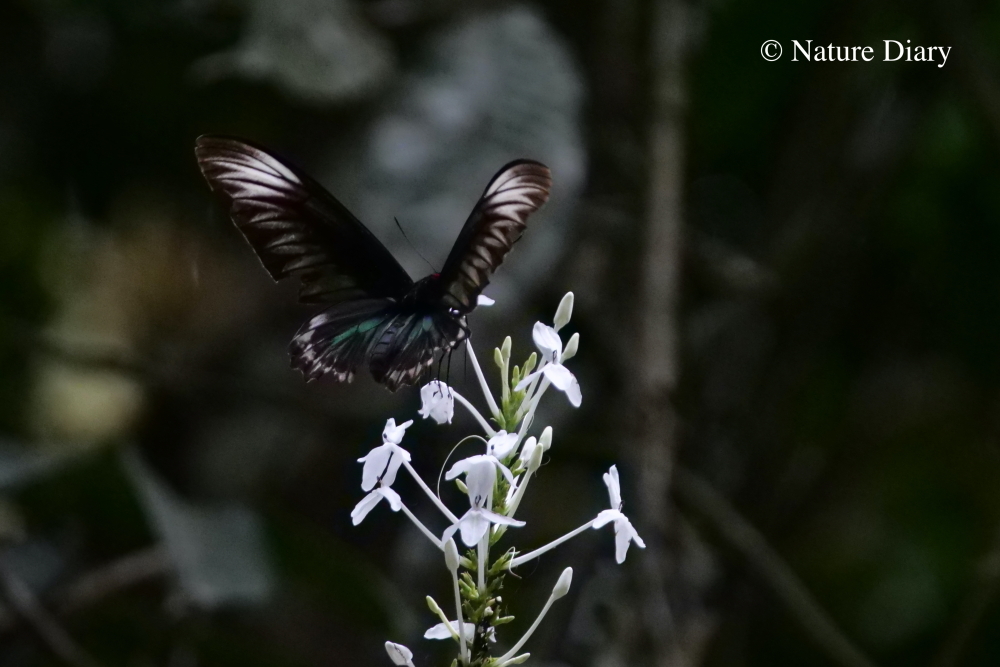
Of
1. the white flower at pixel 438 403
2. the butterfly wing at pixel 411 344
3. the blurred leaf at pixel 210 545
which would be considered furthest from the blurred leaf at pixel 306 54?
the white flower at pixel 438 403

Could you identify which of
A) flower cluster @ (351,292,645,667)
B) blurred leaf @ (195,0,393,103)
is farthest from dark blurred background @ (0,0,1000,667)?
flower cluster @ (351,292,645,667)

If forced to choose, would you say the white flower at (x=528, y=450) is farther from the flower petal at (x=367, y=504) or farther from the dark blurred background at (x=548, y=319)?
the dark blurred background at (x=548, y=319)

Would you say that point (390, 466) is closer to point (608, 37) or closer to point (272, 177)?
point (272, 177)

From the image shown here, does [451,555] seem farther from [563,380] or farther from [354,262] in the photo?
[354,262]

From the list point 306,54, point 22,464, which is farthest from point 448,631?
point 306,54

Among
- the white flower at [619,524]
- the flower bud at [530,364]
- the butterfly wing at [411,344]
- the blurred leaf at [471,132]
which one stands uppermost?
the blurred leaf at [471,132]

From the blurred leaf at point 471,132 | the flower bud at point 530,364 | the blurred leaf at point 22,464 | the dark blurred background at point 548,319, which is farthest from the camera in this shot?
the blurred leaf at point 471,132

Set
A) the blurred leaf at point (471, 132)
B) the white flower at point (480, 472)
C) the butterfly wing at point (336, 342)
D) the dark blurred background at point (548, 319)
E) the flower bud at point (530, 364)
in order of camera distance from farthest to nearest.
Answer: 1. the blurred leaf at point (471, 132)
2. the dark blurred background at point (548, 319)
3. the butterfly wing at point (336, 342)
4. the flower bud at point (530, 364)
5. the white flower at point (480, 472)
